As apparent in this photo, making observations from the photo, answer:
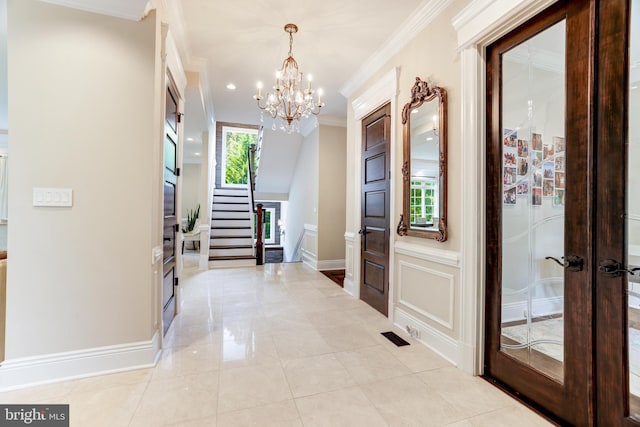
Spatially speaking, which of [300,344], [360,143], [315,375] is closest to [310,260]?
[360,143]

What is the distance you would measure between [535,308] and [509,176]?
893 mm

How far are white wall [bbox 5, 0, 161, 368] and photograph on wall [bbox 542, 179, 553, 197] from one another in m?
2.72

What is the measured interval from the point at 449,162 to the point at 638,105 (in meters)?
1.12

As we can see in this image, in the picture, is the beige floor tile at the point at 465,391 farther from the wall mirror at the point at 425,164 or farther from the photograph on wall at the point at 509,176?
the photograph on wall at the point at 509,176

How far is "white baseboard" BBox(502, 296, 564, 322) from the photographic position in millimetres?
1674

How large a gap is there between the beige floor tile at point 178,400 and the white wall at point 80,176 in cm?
48

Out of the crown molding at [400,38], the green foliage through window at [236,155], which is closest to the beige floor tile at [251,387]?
the crown molding at [400,38]

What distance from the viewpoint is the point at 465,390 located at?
1.90m

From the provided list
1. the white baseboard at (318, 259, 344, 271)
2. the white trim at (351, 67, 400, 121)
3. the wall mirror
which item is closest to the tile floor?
the wall mirror

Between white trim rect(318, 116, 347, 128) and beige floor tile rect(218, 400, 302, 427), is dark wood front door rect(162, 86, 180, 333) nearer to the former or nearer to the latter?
beige floor tile rect(218, 400, 302, 427)

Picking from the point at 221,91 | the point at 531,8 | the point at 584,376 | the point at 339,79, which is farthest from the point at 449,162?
the point at 221,91

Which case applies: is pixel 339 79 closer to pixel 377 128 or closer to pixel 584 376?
pixel 377 128

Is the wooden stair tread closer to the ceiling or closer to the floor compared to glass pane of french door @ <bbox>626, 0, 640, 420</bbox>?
closer to the floor

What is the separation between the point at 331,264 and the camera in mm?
5703
